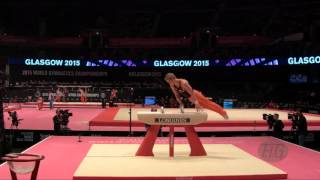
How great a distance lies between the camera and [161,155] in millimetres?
9492

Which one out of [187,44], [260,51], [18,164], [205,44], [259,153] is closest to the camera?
[18,164]

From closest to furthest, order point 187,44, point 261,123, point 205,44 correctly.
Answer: point 261,123 → point 205,44 → point 187,44

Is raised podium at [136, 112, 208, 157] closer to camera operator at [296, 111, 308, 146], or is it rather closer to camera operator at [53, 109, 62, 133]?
camera operator at [296, 111, 308, 146]

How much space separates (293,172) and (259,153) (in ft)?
7.04

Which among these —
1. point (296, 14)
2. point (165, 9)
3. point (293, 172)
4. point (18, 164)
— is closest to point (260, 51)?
point (296, 14)

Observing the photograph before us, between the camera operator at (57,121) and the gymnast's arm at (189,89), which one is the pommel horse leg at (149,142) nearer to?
the gymnast's arm at (189,89)

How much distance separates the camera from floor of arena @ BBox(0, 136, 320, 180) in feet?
25.0

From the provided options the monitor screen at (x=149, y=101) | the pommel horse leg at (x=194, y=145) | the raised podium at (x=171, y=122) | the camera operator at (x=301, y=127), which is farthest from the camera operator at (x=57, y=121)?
the monitor screen at (x=149, y=101)

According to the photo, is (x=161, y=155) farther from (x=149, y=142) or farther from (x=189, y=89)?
(x=189, y=89)

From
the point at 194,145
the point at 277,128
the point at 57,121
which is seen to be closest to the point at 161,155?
the point at 194,145

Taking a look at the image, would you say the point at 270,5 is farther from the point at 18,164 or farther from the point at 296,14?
the point at 18,164

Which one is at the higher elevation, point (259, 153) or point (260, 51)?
point (260, 51)

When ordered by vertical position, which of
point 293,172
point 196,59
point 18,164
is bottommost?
point 293,172

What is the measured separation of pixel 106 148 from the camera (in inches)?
411
